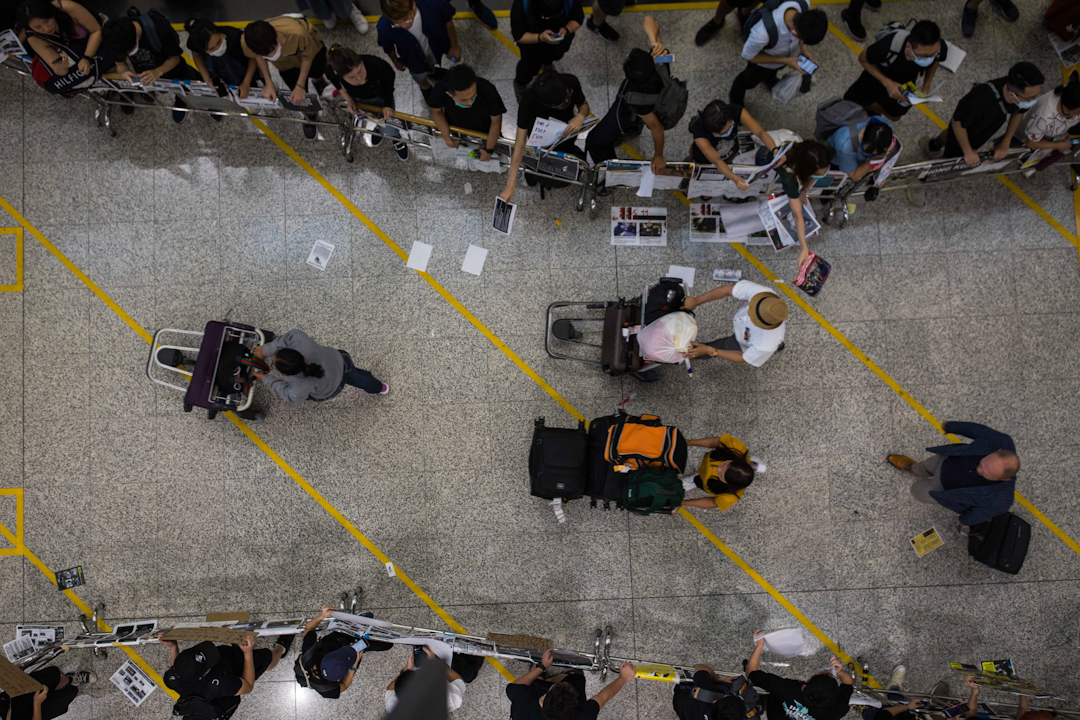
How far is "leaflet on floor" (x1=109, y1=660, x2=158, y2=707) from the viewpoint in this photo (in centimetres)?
587

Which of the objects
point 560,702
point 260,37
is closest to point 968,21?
point 260,37

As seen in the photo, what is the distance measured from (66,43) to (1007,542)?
10063 millimetres

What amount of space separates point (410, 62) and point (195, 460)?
4.58m

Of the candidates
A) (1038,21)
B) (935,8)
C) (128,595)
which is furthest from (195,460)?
(1038,21)

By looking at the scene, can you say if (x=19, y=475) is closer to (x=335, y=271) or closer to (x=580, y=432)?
(x=335, y=271)

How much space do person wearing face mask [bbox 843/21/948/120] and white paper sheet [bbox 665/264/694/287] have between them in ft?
7.66

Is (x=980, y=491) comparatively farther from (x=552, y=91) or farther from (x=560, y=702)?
(x=552, y=91)

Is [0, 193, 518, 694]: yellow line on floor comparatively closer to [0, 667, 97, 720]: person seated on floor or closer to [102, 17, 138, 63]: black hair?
[0, 667, 97, 720]: person seated on floor

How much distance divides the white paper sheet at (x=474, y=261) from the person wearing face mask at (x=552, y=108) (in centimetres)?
87

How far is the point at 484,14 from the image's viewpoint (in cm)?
640

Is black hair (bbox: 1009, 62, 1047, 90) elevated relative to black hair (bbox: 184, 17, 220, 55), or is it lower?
lower

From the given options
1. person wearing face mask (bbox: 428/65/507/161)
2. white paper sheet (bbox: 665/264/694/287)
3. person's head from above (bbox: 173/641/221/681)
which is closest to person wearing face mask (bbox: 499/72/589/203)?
person wearing face mask (bbox: 428/65/507/161)

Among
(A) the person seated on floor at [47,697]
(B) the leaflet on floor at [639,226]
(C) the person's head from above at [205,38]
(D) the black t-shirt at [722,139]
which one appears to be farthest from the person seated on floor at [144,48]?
(A) the person seated on floor at [47,697]

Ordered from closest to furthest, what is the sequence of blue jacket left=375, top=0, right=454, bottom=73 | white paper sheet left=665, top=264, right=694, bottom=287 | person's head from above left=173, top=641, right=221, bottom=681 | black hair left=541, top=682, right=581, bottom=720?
black hair left=541, top=682, right=581, bottom=720 → person's head from above left=173, top=641, right=221, bottom=681 → blue jacket left=375, top=0, right=454, bottom=73 → white paper sheet left=665, top=264, right=694, bottom=287
